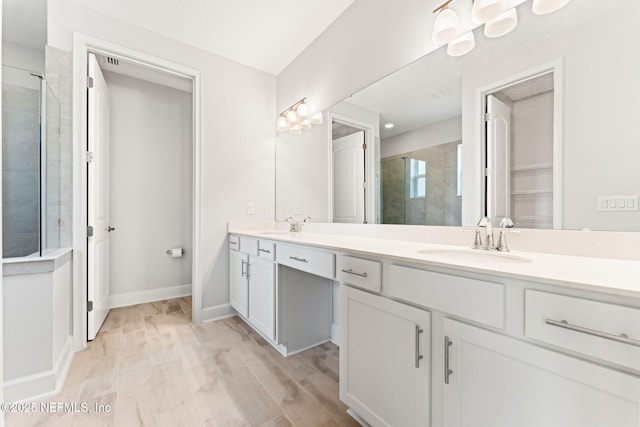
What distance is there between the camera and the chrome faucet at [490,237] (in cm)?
120

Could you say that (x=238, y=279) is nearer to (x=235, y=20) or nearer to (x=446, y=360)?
(x=446, y=360)

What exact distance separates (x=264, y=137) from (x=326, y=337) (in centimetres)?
197

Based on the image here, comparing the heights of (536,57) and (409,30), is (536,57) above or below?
below

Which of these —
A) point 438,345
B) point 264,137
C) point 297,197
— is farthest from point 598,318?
point 264,137

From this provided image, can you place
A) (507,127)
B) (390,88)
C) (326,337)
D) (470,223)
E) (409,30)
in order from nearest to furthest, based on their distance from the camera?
(507,127)
(470,223)
(409,30)
(390,88)
(326,337)

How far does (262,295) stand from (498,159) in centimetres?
167

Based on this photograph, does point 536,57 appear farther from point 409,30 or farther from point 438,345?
point 438,345

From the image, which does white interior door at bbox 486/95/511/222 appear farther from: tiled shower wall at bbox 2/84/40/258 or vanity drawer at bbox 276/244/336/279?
tiled shower wall at bbox 2/84/40/258

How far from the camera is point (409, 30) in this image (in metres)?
1.61

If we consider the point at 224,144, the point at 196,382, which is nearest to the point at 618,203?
the point at 196,382

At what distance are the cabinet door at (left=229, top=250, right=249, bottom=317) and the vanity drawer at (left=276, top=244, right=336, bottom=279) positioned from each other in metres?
0.59

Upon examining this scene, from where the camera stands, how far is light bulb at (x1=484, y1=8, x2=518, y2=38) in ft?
3.98

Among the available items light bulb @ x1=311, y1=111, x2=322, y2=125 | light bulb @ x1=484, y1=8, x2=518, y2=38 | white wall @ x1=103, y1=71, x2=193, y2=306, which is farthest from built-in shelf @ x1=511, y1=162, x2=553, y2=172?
white wall @ x1=103, y1=71, x2=193, y2=306

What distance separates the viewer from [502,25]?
1.24 meters
